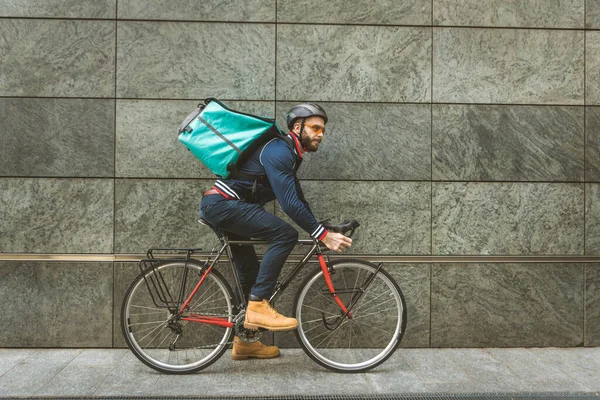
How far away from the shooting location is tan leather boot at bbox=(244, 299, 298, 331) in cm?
387

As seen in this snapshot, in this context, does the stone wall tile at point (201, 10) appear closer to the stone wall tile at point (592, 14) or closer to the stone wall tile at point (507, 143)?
the stone wall tile at point (507, 143)

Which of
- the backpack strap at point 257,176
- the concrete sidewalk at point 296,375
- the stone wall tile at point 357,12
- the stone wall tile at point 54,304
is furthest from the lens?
the stone wall tile at point 357,12

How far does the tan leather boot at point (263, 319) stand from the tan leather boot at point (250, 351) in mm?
535

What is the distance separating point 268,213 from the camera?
3.98m

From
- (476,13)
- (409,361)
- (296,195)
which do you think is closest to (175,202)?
(296,195)

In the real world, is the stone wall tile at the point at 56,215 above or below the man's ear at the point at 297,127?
below

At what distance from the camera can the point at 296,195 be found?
3832 millimetres

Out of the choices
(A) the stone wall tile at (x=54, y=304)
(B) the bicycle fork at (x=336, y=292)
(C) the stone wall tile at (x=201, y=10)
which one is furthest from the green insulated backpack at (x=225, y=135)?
(A) the stone wall tile at (x=54, y=304)

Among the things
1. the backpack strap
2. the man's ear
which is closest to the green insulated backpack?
the backpack strap

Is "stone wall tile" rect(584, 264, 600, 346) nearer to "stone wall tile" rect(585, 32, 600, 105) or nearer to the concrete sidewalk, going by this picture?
the concrete sidewalk

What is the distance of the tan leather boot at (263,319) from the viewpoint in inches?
152

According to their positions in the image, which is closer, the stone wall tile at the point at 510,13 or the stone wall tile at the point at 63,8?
the stone wall tile at the point at 63,8

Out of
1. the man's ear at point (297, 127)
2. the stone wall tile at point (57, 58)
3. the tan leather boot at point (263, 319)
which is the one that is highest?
the stone wall tile at point (57, 58)

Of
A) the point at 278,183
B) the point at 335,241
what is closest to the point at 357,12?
the point at 278,183
